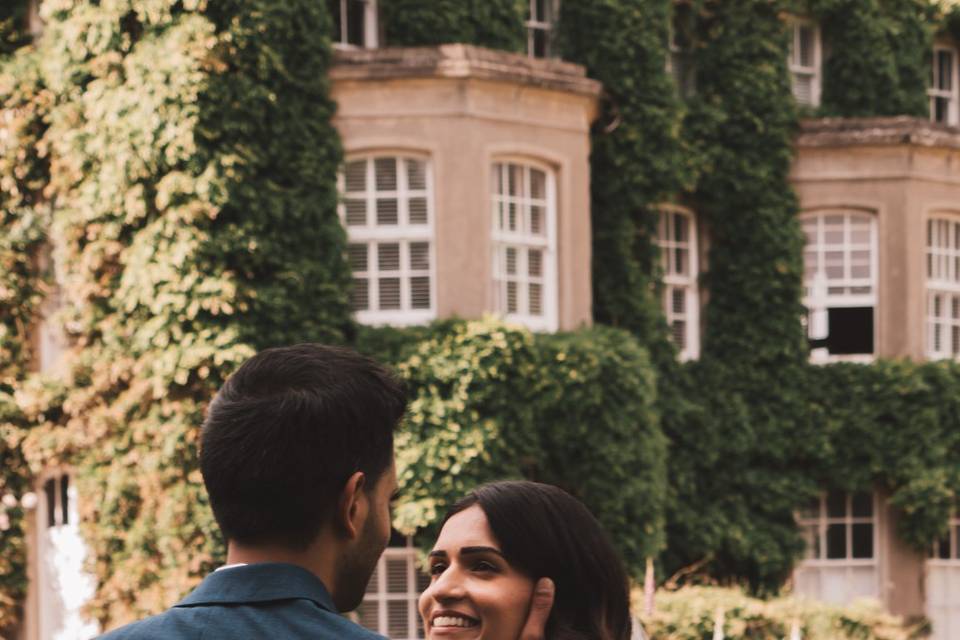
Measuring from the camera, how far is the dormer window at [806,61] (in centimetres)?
2245

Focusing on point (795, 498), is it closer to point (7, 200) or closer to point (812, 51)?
point (812, 51)

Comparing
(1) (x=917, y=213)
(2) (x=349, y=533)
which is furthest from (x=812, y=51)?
(2) (x=349, y=533)

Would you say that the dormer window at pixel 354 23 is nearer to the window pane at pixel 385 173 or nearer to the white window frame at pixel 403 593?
the window pane at pixel 385 173

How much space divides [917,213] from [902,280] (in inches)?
38.3

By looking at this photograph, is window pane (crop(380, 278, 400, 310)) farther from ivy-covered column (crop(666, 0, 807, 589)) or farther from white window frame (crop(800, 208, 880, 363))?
white window frame (crop(800, 208, 880, 363))

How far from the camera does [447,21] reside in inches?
682

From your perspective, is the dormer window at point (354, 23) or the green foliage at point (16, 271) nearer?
the green foliage at point (16, 271)

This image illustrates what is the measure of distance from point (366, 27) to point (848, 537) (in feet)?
32.9

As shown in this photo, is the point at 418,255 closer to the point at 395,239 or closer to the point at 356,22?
the point at 395,239

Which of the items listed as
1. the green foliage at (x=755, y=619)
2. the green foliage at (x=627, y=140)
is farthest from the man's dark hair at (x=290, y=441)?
the green foliage at (x=627, y=140)

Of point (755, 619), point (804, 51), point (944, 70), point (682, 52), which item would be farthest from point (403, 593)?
point (944, 70)

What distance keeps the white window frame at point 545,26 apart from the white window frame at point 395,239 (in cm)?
308

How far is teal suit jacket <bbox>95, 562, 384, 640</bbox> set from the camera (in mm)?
2539

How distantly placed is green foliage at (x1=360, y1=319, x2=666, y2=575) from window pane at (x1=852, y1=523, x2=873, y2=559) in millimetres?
5330
